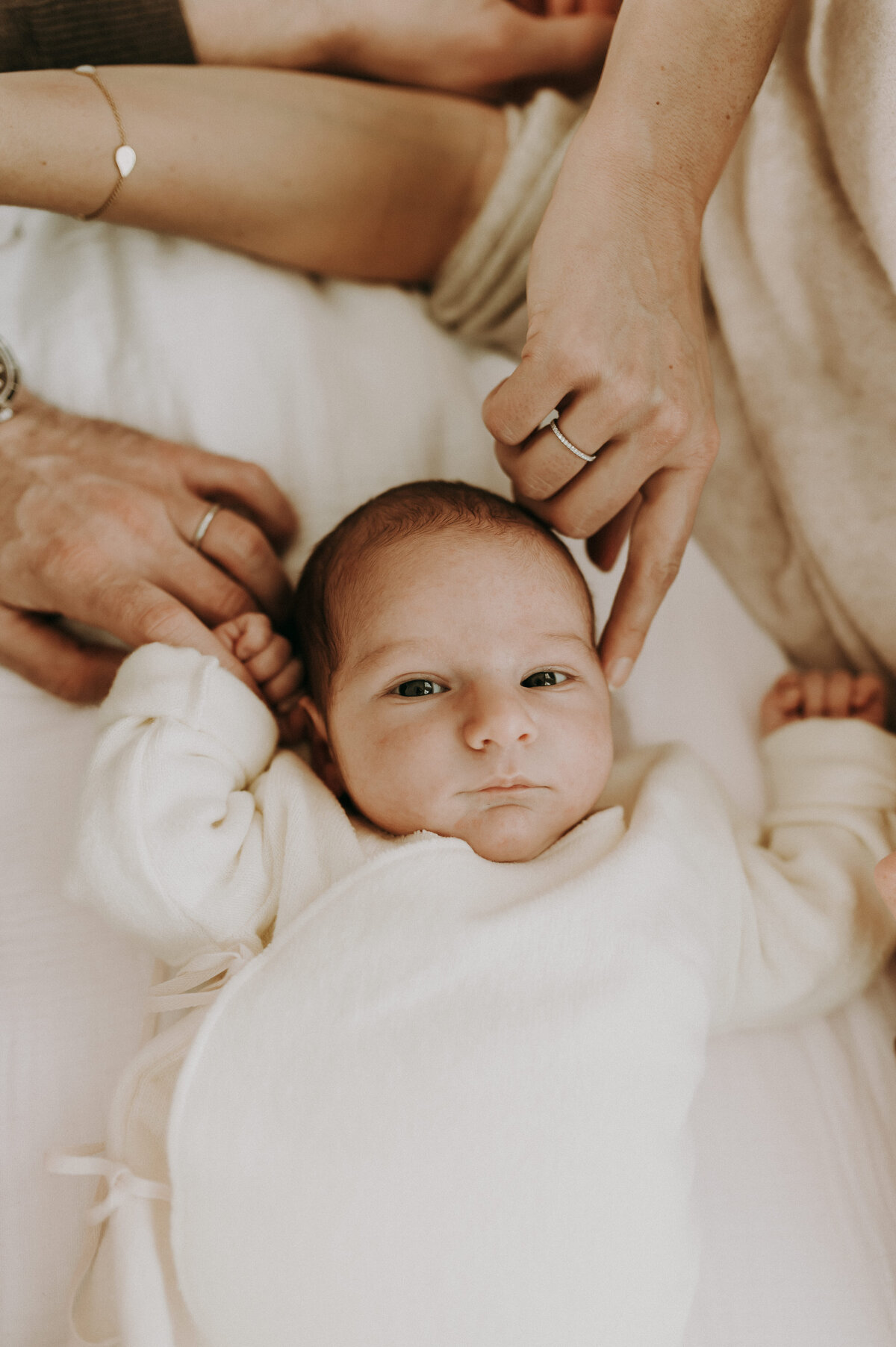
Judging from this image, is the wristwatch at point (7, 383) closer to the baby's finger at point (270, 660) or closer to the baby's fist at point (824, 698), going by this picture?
the baby's finger at point (270, 660)

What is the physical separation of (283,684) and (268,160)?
654 millimetres

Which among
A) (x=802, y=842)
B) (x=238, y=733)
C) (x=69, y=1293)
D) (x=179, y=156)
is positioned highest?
(x=179, y=156)

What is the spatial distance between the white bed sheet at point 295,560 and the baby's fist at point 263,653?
0.18 metres

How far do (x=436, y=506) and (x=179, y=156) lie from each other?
55 centimetres

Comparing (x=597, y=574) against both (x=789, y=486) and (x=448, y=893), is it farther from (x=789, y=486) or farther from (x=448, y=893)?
(x=448, y=893)

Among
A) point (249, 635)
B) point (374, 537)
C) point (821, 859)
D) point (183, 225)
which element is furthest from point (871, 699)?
point (183, 225)

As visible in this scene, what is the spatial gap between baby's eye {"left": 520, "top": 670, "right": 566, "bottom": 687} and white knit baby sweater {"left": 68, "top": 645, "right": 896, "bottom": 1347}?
15 cm

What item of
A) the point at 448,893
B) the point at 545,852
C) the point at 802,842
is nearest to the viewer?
the point at 448,893

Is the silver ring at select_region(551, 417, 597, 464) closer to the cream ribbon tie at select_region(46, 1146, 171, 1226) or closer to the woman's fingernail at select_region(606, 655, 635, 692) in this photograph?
the woman's fingernail at select_region(606, 655, 635, 692)

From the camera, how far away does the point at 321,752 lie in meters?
1.01

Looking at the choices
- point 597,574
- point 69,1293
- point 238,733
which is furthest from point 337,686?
point 69,1293

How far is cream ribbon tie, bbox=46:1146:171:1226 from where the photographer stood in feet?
2.45

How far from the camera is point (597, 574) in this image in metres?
1.23

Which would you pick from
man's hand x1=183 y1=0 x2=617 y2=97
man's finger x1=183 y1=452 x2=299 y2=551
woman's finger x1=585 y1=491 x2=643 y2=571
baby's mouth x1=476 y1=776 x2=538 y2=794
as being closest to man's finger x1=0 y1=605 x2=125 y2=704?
man's finger x1=183 y1=452 x2=299 y2=551
